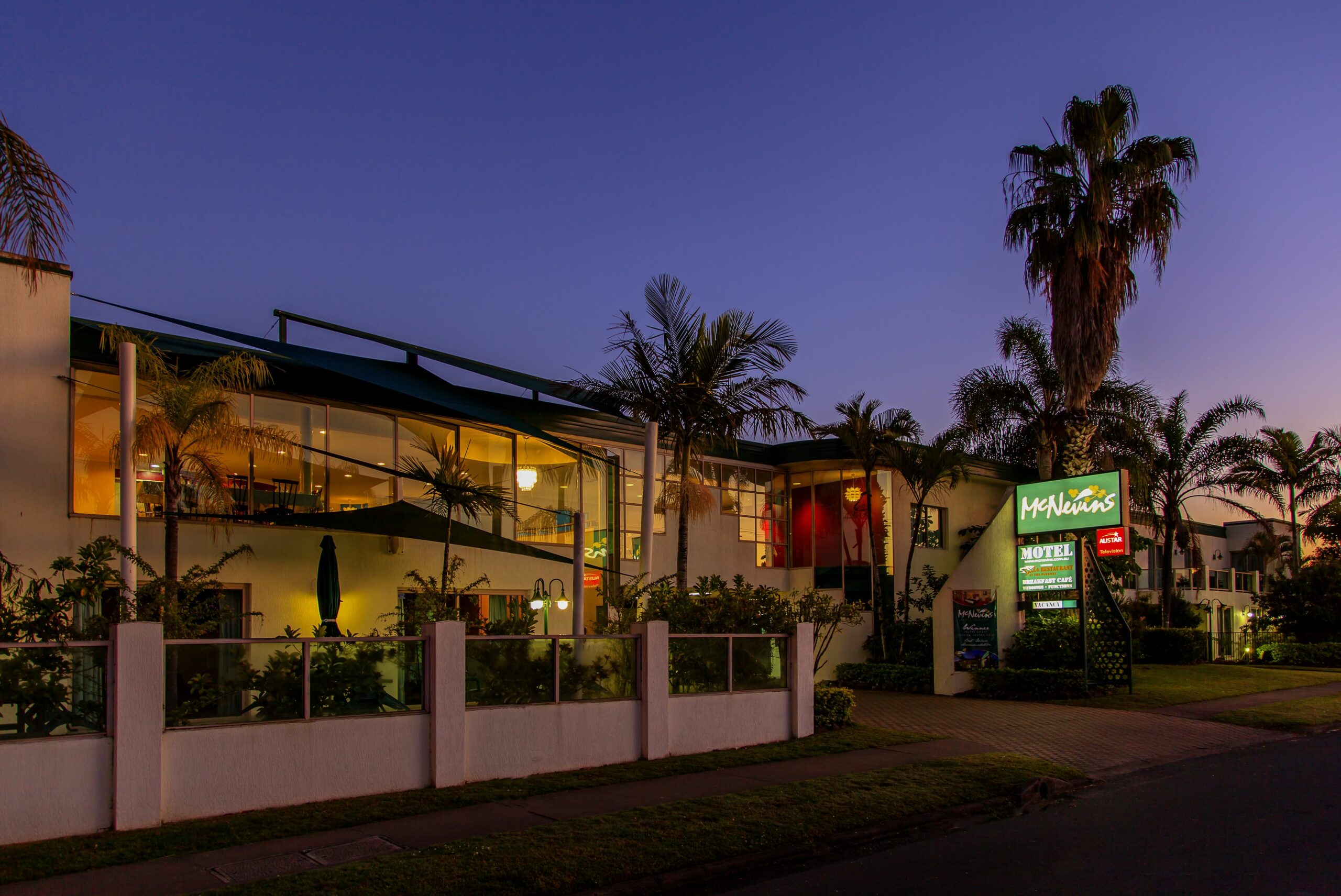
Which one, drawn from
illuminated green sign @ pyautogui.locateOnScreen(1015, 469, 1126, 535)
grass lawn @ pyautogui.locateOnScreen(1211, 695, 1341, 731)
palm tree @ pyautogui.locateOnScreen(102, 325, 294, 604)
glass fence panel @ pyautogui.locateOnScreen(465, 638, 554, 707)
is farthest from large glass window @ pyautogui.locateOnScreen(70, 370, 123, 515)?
grass lawn @ pyautogui.locateOnScreen(1211, 695, 1341, 731)

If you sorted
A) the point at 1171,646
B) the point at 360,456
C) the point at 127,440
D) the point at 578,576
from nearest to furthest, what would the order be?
1. the point at 127,440
2. the point at 578,576
3. the point at 360,456
4. the point at 1171,646

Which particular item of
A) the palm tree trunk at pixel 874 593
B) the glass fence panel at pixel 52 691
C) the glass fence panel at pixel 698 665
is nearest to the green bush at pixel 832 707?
the glass fence panel at pixel 698 665

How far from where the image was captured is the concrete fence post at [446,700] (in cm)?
1073

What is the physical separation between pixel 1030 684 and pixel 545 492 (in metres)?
10.3

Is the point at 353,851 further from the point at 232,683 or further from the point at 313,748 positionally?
the point at 232,683

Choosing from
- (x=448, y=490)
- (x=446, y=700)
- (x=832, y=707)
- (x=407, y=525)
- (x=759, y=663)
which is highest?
(x=448, y=490)

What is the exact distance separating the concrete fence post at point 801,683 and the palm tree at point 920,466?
31.4 ft

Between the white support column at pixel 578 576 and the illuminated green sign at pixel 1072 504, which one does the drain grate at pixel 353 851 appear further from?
the illuminated green sign at pixel 1072 504

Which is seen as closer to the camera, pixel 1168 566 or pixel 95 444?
pixel 95 444

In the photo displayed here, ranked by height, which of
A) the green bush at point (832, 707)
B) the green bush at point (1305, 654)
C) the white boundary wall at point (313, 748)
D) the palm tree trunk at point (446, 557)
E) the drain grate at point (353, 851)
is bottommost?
the green bush at point (1305, 654)

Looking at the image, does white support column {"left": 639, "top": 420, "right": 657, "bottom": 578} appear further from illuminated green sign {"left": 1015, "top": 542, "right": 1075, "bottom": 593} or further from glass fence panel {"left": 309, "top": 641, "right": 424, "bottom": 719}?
illuminated green sign {"left": 1015, "top": 542, "right": 1075, "bottom": 593}

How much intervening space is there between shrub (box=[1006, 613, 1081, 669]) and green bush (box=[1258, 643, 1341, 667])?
1459cm

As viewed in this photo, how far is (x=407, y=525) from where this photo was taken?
598 inches

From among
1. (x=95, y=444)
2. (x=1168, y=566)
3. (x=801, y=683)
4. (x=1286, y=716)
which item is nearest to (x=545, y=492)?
(x=801, y=683)
